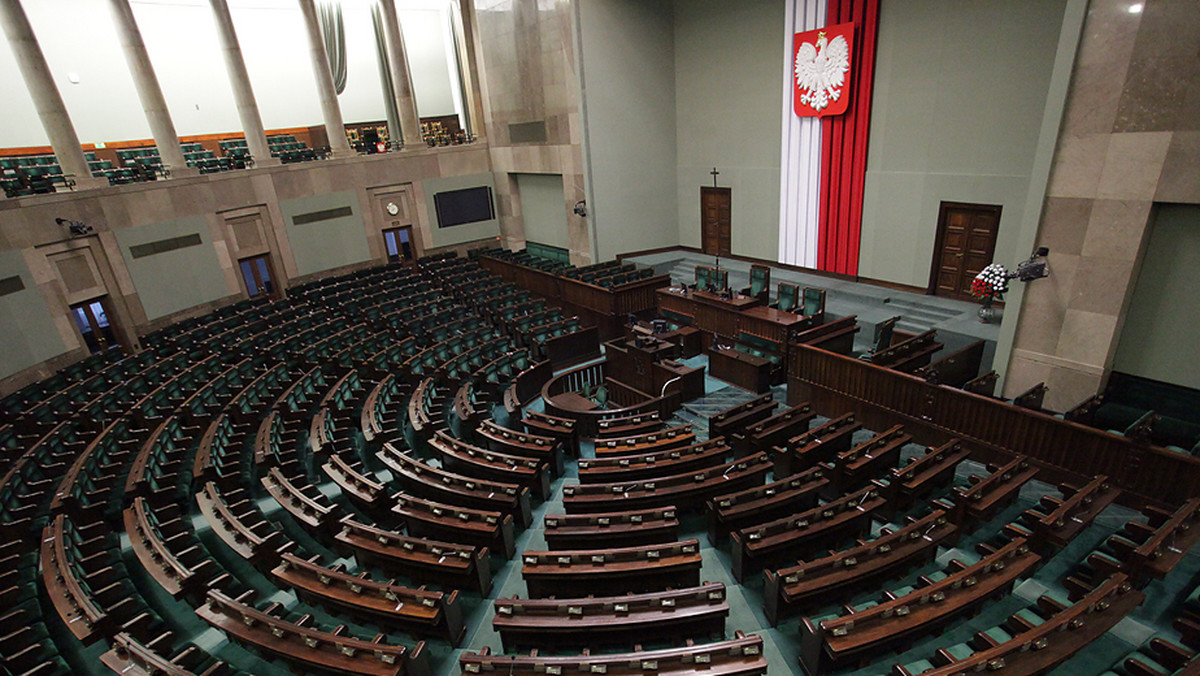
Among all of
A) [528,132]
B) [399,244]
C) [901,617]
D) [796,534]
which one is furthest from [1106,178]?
[399,244]

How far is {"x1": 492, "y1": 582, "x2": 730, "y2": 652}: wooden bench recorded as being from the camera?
4.10 meters

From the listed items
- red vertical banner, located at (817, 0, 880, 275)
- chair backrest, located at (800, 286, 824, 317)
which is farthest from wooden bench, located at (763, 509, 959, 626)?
red vertical banner, located at (817, 0, 880, 275)

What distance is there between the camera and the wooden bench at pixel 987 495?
511 centimetres

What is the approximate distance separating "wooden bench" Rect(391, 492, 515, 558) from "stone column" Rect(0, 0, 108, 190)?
465 inches

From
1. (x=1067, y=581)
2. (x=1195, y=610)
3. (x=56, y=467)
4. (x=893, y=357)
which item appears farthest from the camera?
(x=893, y=357)

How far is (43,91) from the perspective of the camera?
10953 mm

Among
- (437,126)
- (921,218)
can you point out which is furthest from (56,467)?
(437,126)

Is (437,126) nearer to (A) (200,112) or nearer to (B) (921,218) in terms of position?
(A) (200,112)

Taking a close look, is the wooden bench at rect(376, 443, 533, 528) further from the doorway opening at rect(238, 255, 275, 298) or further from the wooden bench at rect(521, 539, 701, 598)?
the doorway opening at rect(238, 255, 275, 298)

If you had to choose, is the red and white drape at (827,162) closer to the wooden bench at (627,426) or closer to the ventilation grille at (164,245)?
the wooden bench at (627,426)

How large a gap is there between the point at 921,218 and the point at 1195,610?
345 inches

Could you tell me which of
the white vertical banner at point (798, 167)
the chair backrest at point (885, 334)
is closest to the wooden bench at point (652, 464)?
the chair backrest at point (885, 334)

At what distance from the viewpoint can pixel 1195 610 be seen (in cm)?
410

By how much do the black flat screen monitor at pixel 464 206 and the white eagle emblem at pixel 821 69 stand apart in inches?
408
